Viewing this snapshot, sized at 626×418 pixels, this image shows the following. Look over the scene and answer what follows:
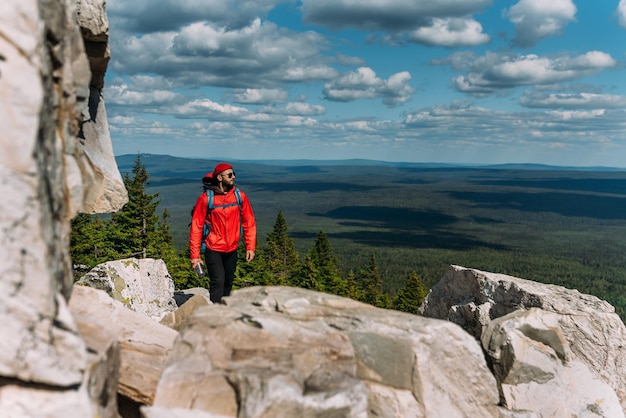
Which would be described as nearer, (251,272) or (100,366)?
(100,366)

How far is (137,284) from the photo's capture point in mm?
17875

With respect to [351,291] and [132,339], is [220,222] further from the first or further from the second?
[351,291]

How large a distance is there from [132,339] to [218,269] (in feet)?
14.2

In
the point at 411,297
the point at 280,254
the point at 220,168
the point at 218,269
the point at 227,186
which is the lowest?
the point at 411,297

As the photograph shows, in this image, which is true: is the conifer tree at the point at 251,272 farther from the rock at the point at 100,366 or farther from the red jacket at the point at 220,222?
the rock at the point at 100,366

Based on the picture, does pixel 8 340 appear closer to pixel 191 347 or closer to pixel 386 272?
pixel 191 347

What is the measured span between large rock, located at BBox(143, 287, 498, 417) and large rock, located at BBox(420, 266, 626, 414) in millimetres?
2460

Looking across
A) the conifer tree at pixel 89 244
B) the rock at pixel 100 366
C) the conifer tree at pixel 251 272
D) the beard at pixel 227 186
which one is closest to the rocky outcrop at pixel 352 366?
the rock at pixel 100 366

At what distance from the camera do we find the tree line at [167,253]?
46.8 m

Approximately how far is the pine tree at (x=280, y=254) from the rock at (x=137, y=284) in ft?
169

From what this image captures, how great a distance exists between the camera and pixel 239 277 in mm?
58031

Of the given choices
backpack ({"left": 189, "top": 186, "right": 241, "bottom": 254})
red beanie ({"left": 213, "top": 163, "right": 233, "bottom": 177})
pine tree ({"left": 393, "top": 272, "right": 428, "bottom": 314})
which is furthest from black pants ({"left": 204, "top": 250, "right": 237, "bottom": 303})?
pine tree ({"left": 393, "top": 272, "right": 428, "bottom": 314})

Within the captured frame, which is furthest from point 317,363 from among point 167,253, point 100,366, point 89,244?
point 167,253

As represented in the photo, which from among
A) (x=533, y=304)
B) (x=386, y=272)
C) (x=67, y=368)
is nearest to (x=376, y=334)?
(x=67, y=368)
